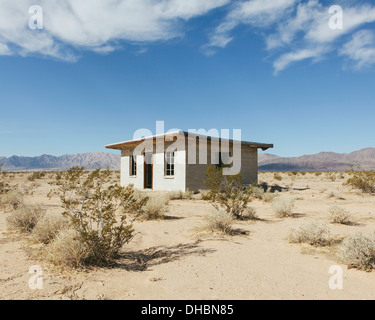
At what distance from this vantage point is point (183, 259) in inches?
176

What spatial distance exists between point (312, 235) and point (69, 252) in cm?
441

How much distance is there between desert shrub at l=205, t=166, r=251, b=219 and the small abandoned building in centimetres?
508

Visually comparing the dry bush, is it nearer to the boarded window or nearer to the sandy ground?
the sandy ground

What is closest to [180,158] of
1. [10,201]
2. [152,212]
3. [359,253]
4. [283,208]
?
[152,212]

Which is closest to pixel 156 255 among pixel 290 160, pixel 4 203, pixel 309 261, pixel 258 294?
pixel 258 294

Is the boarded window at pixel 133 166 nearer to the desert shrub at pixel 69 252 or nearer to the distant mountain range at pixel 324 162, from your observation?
the desert shrub at pixel 69 252

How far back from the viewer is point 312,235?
5309 mm

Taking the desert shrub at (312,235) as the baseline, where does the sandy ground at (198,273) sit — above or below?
below

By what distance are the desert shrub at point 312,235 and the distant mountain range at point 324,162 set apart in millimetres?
131876

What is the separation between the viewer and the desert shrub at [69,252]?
3904 mm

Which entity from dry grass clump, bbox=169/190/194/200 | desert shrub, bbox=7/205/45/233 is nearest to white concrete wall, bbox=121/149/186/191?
dry grass clump, bbox=169/190/194/200

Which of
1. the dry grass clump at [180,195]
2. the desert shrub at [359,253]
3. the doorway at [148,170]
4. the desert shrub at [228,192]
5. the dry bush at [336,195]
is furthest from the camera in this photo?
the doorway at [148,170]

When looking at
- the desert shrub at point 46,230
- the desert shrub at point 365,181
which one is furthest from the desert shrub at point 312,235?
the desert shrub at point 365,181
